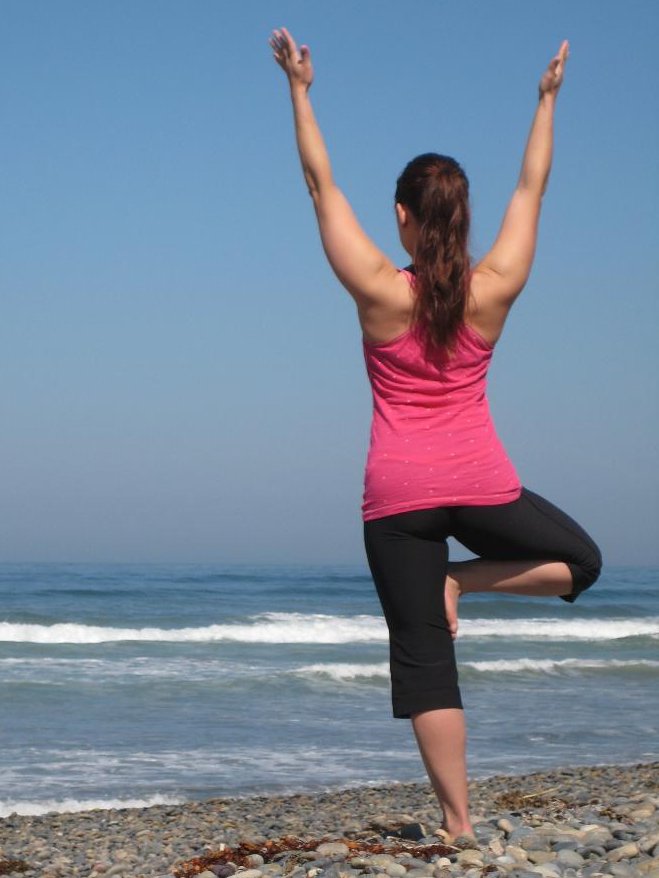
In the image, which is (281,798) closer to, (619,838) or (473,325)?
(619,838)

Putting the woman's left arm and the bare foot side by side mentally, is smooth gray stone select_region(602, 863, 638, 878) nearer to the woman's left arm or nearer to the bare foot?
the bare foot

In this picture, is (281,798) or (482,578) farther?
(281,798)

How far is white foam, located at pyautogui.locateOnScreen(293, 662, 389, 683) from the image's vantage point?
15.4 meters

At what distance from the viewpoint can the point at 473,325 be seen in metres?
3.56

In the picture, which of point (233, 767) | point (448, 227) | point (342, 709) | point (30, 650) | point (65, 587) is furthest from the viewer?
point (65, 587)

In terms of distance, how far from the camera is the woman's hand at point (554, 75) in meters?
3.77

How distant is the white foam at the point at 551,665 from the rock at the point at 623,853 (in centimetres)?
1240

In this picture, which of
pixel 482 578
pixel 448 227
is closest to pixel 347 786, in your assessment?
pixel 482 578

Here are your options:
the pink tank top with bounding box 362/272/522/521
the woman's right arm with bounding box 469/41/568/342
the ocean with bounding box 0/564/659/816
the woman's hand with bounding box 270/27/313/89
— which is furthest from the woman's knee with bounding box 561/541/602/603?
the ocean with bounding box 0/564/659/816

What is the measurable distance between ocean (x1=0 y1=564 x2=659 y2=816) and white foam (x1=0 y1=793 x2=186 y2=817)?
0.8 inches

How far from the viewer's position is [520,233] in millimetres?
3672

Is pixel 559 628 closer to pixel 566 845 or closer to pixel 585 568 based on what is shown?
pixel 566 845

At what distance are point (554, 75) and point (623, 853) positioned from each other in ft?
8.41

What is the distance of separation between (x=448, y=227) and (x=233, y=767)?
6729mm
